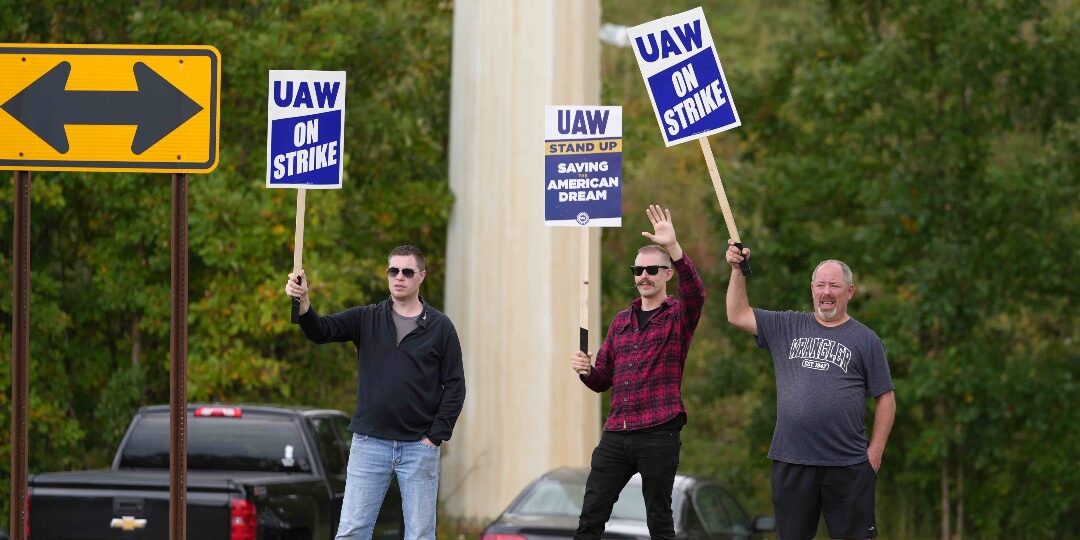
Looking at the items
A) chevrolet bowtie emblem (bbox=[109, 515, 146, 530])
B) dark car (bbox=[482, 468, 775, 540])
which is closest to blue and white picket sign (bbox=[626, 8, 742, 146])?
dark car (bbox=[482, 468, 775, 540])

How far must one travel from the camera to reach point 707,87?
10414 mm

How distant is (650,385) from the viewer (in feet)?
30.9

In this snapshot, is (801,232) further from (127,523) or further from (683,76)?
Answer: (683,76)

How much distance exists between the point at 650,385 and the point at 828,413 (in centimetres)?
91

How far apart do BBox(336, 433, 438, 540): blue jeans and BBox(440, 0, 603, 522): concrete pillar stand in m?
13.5

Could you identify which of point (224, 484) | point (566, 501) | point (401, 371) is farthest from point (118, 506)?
point (401, 371)

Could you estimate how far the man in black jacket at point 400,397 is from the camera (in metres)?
9.62

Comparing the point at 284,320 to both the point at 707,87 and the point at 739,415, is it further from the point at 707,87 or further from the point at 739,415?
the point at 739,415

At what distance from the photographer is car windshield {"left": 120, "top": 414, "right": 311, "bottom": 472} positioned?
512 inches

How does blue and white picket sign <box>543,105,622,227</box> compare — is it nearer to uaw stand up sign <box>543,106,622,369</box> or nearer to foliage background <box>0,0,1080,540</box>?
uaw stand up sign <box>543,106,622,369</box>

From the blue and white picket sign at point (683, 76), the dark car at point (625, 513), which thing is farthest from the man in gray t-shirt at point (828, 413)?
the dark car at point (625, 513)

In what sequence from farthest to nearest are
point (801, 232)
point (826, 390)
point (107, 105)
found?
point (801, 232) < point (826, 390) < point (107, 105)

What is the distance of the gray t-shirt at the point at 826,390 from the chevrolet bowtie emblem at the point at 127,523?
4554mm

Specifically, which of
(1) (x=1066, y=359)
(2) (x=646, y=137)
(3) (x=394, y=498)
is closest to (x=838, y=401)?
(3) (x=394, y=498)
